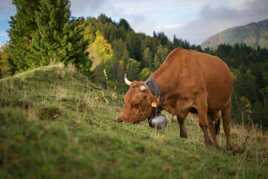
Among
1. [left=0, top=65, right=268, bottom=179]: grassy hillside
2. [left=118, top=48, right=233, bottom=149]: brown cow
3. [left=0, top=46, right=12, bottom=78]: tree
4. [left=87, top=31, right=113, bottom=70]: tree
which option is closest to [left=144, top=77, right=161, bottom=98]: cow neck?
[left=118, top=48, right=233, bottom=149]: brown cow

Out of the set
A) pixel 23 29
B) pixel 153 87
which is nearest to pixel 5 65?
pixel 23 29

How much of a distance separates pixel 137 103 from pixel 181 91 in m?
1.30

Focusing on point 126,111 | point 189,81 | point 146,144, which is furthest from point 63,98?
point 146,144

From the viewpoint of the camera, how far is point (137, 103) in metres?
10.3

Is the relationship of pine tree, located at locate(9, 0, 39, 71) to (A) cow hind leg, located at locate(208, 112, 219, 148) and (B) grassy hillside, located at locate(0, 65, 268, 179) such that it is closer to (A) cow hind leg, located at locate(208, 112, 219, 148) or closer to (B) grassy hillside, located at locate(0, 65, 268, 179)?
(A) cow hind leg, located at locate(208, 112, 219, 148)

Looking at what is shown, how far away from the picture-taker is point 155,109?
10.6 metres

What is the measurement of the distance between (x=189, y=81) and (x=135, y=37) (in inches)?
5788

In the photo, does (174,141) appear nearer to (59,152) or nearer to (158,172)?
(158,172)

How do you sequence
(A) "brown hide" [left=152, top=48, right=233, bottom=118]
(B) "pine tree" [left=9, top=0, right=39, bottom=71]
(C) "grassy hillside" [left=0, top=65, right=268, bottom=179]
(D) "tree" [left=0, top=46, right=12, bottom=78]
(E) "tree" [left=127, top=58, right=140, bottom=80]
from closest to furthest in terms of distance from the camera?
(C) "grassy hillside" [left=0, top=65, right=268, bottom=179] < (A) "brown hide" [left=152, top=48, right=233, bottom=118] < (B) "pine tree" [left=9, top=0, right=39, bottom=71] < (D) "tree" [left=0, top=46, right=12, bottom=78] < (E) "tree" [left=127, top=58, right=140, bottom=80]

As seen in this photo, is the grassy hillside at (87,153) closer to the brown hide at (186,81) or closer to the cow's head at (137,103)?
the cow's head at (137,103)

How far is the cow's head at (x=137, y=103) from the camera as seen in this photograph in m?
10.3

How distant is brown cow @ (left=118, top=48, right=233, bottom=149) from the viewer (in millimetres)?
10375

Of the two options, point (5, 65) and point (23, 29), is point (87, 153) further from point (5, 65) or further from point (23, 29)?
point (5, 65)

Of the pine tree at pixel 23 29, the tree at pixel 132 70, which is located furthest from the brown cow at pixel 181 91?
the tree at pixel 132 70
